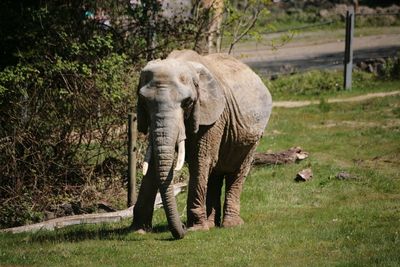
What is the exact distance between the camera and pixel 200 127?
13.4 meters

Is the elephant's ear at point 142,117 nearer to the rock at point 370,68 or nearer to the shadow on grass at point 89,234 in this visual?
the shadow on grass at point 89,234

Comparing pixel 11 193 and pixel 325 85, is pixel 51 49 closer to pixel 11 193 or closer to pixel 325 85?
pixel 11 193

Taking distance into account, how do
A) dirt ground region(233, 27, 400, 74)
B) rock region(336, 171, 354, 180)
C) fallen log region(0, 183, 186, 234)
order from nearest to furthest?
fallen log region(0, 183, 186, 234)
rock region(336, 171, 354, 180)
dirt ground region(233, 27, 400, 74)

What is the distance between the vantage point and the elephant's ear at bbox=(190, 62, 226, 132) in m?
13.2

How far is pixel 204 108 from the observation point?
43.5 ft

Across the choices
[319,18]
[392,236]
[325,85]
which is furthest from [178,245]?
[319,18]

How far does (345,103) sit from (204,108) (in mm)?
12901

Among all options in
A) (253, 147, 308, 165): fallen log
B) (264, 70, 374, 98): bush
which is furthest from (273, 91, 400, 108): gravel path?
(253, 147, 308, 165): fallen log

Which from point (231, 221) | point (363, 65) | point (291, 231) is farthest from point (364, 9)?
point (291, 231)

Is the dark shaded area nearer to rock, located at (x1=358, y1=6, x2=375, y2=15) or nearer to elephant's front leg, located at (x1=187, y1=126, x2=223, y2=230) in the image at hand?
rock, located at (x1=358, y1=6, x2=375, y2=15)

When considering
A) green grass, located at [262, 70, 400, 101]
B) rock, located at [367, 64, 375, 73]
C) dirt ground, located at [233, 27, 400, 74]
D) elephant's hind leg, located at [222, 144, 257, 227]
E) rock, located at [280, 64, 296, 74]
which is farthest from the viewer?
dirt ground, located at [233, 27, 400, 74]

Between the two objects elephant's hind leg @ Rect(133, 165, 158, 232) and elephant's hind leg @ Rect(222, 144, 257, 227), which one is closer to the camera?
elephant's hind leg @ Rect(133, 165, 158, 232)

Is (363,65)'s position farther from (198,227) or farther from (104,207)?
(198,227)

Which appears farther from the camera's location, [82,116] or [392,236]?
[82,116]
